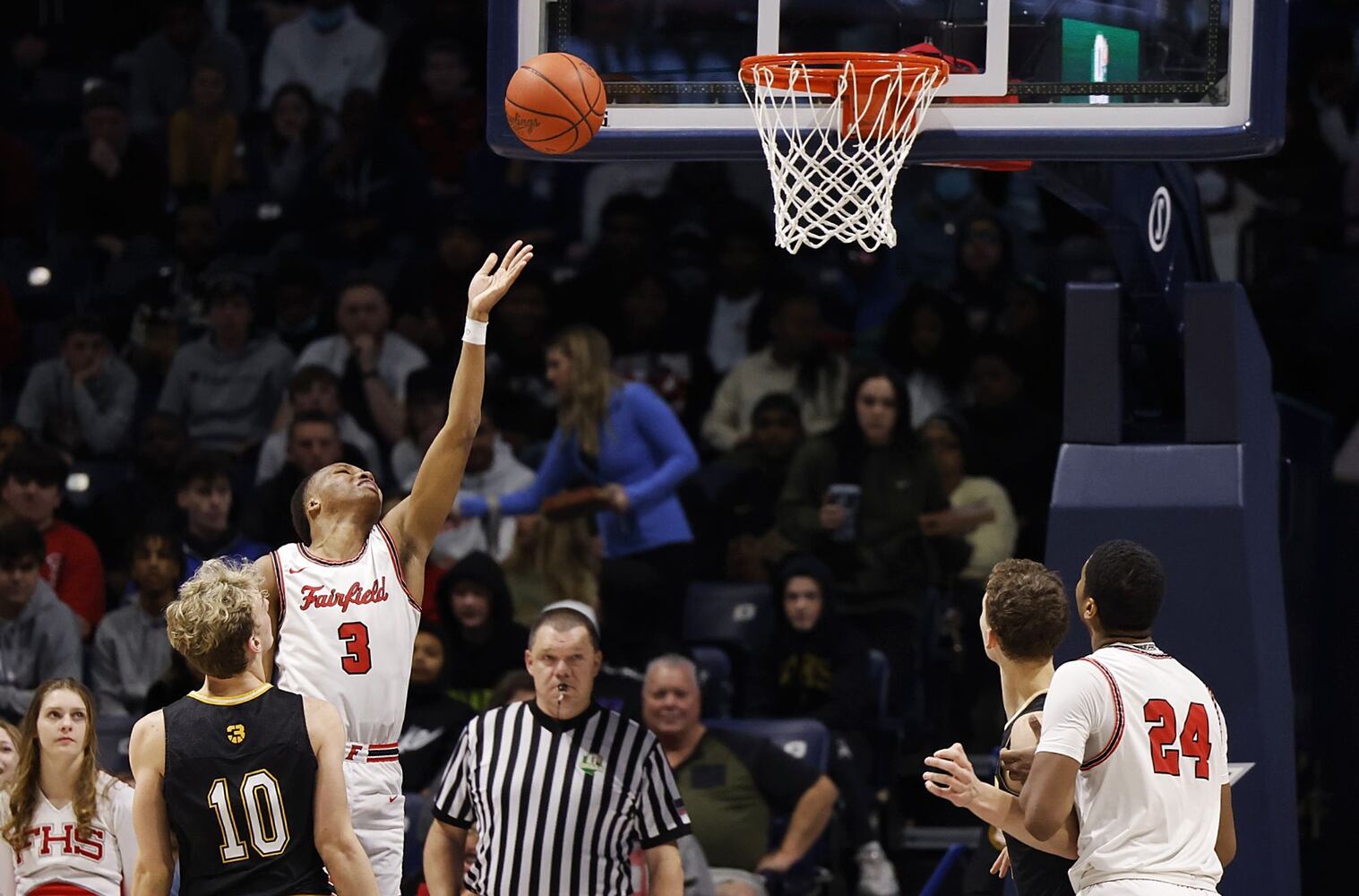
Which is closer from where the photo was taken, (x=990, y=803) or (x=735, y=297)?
(x=990, y=803)

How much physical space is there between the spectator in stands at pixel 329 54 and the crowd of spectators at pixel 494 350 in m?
0.02

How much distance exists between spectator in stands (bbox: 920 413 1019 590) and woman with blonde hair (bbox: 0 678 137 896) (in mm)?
4132

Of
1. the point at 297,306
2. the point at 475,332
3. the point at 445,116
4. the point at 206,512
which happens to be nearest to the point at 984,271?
the point at 445,116

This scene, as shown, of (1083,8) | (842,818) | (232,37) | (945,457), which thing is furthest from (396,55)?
(1083,8)

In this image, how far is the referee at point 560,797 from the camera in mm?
6684

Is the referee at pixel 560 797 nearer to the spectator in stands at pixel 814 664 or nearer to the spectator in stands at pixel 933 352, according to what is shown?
the spectator in stands at pixel 814 664

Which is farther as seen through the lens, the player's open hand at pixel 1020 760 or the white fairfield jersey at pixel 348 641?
the white fairfield jersey at pixel 348 641

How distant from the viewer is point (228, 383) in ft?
36.9

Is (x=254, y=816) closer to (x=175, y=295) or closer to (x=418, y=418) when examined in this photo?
(x=418, y=418)

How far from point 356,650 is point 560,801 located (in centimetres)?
94

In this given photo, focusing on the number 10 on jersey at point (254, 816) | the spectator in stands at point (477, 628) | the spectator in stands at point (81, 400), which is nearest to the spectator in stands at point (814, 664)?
the spectator in stands at point (477, 628)

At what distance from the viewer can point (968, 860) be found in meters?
8.67

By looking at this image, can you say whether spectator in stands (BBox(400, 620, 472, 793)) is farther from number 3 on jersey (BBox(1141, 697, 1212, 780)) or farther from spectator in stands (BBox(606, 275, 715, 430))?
number 3 on jersey (BBox(1141, 697, 1212, 780))

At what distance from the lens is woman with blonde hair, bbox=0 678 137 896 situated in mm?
7215
